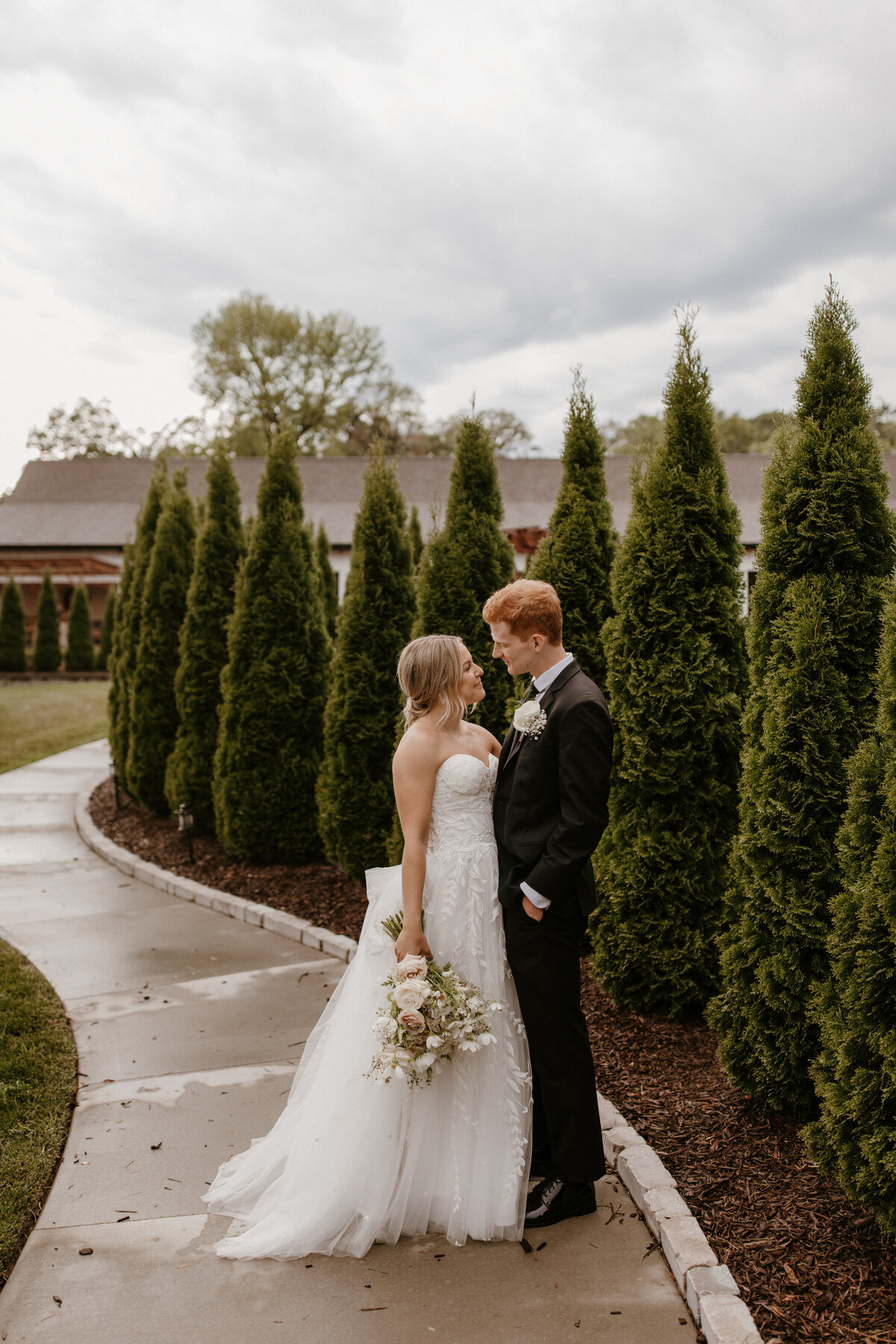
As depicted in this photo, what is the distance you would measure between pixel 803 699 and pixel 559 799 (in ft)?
3.69

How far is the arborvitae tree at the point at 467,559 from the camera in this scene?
6715mm

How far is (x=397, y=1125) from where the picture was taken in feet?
10.5

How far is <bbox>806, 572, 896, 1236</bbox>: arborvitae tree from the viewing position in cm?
277

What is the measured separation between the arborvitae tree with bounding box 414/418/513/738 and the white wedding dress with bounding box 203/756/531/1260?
10.8 feet

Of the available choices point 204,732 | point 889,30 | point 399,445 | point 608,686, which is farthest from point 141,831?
point 399,445

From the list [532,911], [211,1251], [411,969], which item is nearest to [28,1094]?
[211,1251]

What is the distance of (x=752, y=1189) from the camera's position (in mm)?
A: 3338

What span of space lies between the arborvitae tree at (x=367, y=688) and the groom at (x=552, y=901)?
412 cm

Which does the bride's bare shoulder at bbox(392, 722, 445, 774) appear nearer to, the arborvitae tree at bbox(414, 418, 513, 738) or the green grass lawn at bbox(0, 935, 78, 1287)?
the green grass lawn at bbox(0, 935, 78, 1287)

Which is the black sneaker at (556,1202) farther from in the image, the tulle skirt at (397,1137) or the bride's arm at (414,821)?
the bride's arm at (414,821)

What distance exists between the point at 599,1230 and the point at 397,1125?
2.64ft

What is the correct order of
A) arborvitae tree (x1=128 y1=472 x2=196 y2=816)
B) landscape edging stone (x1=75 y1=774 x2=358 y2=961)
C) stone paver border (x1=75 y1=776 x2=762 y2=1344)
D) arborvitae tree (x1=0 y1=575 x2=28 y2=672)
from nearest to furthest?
1. stone paver border (x1=75 y1=776 x2=762 y2=1344)
2. landscape edging stone (x1=75 y1=774 x2=358 y2=961)
3. arborvitae tree (x1=128 y1=472 x2=196 y2=816)
4. arborvitae tree (x1=0 y1=575 x2=28 y2=672)

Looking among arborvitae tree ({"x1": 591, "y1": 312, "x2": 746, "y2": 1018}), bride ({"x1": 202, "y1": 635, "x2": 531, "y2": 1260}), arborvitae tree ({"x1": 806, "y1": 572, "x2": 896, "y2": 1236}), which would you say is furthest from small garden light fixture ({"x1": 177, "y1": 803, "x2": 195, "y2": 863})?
arborvitae tree ({"x1": 806, "y1": 572, "x2": 896, "y2": 1236})

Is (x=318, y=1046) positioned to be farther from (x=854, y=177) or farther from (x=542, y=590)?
(x=854, y=177)
